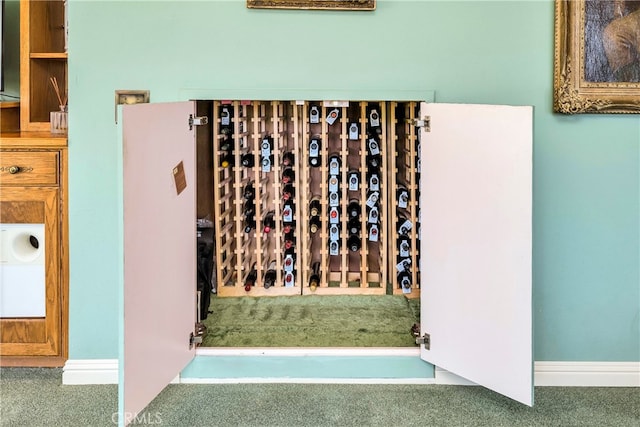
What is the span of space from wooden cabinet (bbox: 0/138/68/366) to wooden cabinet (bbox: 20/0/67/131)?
1.69 feet

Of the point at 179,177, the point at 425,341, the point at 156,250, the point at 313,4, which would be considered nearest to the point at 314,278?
the point at 425,341

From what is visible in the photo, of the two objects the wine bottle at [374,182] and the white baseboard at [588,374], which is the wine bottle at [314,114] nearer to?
the wine bottle at [374,182]

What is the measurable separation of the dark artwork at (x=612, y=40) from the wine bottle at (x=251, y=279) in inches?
76.3

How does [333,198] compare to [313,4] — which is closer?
[313,4]

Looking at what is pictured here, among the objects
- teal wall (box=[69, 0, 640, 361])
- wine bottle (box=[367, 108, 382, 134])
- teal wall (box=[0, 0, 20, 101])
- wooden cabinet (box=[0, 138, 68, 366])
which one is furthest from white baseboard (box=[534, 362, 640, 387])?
teal wall (box=[0, 0, 20, 101])

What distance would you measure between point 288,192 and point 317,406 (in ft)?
4.26

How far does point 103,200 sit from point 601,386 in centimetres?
223

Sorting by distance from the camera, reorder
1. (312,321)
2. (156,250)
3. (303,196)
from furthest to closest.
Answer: (303,196), (312,321), (156,250)

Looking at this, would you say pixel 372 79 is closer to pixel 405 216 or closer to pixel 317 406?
pixel 405 216

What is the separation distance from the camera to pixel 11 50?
3.29 m

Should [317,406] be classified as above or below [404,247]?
below

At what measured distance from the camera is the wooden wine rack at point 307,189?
321cm

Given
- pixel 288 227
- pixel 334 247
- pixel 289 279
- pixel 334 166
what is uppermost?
pixel 334 166

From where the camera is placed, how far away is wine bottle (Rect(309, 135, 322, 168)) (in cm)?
325
